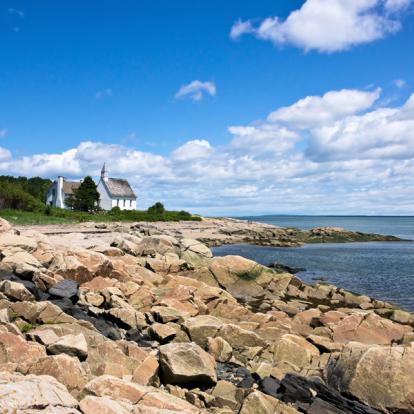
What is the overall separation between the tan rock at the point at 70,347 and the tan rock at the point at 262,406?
3435 mm

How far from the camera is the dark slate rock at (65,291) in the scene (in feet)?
46.8

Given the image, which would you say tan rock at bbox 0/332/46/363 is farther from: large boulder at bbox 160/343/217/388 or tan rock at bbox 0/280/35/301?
tan rock at bbox 0/280/35/301

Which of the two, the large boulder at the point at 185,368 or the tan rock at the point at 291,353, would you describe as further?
the tan rock at the point at 291,353

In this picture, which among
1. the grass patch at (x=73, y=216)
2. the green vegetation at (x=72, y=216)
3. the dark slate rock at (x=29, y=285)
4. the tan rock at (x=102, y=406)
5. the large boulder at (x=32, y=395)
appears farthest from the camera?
the green vegetation at (x=72, y=216)

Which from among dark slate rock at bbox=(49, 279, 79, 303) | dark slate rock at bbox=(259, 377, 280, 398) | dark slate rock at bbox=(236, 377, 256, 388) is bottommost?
dark slate rock at bbox=(236, 377, 256, 388)

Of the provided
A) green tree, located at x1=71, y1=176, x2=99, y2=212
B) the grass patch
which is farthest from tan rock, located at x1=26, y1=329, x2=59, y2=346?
green tree, located at x1=71, y1=176, x2=99, y2=212

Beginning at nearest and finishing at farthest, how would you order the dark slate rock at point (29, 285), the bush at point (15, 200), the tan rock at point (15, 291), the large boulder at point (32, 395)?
the large boulder at point (32, 395) → the tan rock at point (15, 291) → the dark slate rock at point (29, 285) → the bush at point (15, 200)

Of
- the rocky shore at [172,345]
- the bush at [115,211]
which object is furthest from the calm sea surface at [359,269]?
the bush at [115,211]

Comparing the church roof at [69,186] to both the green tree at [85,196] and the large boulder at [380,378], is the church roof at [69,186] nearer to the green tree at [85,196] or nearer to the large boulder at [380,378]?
the green tree at [85,196]

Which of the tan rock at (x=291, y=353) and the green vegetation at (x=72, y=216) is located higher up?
the green vegetation at (x=72, y=216)

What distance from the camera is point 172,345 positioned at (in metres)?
10.7

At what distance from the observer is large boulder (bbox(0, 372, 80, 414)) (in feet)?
19.7

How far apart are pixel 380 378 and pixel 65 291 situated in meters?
9.42

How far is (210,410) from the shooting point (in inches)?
357
